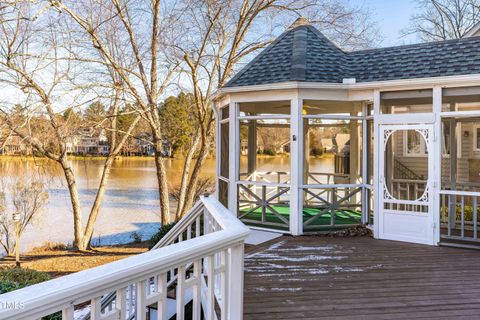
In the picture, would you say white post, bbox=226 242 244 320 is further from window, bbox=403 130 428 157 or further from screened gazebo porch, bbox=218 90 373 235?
window, bbox=403 130 428 157

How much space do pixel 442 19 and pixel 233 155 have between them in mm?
19363

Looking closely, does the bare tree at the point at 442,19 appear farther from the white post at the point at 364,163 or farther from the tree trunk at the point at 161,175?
the white post at the point at 364,163

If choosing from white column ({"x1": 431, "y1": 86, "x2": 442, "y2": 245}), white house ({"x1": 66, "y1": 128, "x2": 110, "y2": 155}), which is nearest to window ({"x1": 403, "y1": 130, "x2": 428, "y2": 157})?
white column ({"x1": 431, "y1": 86, "x2": 442, "y2": 245})

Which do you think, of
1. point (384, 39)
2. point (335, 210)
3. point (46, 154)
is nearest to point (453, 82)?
point (335, 210)

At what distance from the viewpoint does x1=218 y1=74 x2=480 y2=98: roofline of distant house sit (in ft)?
19.7

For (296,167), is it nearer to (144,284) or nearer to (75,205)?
(144,284)

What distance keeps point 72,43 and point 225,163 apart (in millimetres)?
7201

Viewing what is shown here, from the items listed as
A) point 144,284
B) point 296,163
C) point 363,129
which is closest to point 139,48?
point 296,163

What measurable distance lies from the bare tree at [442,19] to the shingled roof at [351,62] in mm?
15685

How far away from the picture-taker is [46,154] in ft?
41.0

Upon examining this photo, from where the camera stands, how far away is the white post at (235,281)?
98.5 inches

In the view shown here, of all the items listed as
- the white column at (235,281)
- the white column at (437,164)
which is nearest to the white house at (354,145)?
the white column at (437,164)

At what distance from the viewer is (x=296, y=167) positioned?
6.93m

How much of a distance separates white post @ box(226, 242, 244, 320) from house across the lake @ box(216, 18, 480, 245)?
445 centimetres
